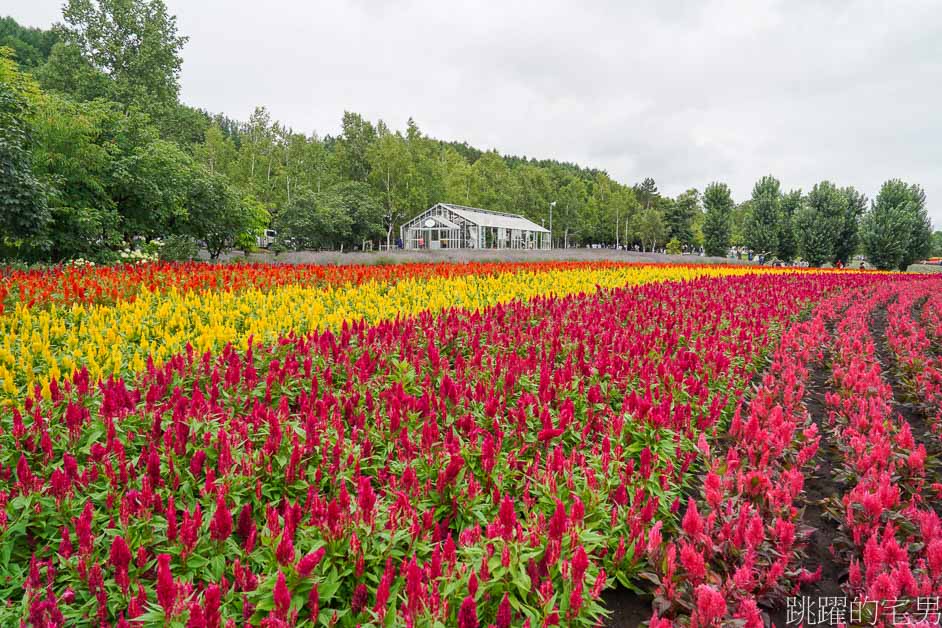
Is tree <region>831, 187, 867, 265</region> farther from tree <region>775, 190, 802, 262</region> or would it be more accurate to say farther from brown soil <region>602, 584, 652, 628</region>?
brown soil <region>602, 584, 652, 628</region>

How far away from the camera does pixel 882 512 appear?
283 cm

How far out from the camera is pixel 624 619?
2375 millimetres

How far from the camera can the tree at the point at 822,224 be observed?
35469 mm

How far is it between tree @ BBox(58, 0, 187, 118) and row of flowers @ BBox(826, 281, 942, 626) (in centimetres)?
3572

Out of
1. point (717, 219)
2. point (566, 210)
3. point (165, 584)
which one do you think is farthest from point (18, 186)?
point (566, 210)

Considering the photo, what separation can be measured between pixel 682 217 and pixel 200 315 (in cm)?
8387

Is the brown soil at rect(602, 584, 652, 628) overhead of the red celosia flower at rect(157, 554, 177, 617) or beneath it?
beneath

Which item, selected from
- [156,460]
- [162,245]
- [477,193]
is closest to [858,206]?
[477,193]

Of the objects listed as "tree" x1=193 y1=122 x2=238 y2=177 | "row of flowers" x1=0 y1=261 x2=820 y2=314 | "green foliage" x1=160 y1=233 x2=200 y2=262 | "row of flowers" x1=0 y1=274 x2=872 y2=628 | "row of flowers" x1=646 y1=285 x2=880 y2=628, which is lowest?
"row of flowers" x1=646 y1=285 x2=880 y2=628

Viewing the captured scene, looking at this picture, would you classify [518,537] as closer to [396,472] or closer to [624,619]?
[624,619]

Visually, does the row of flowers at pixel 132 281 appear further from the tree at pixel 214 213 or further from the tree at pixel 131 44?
the tree at pixel 131 44

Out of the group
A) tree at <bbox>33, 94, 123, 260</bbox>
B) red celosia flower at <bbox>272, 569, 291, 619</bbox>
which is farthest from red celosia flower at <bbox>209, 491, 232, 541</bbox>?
tree at <bbox>33, 94, 123, 260</bbox>

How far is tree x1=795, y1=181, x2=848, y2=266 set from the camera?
1396 inches

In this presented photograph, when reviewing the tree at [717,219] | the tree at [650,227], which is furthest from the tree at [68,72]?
the tree at [650,227]
